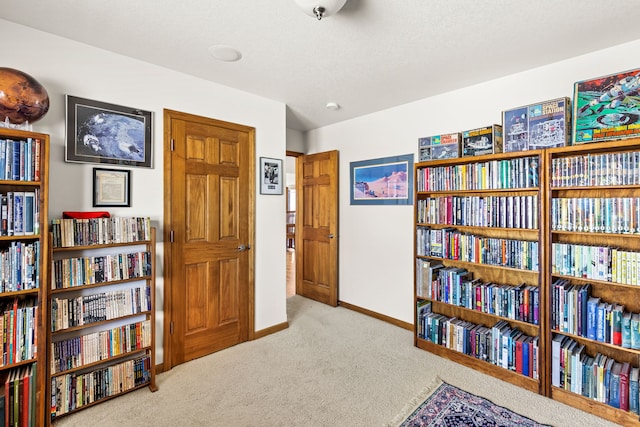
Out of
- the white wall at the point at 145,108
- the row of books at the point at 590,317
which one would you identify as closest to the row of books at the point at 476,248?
the row of books at the point at 590,317

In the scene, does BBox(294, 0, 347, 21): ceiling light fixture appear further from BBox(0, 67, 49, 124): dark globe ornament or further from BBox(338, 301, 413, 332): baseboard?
BBox(338, 301, 413, 332): baseboard

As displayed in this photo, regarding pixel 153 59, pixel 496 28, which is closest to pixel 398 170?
pixel 496 28

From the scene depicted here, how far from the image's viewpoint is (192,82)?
2719 mm

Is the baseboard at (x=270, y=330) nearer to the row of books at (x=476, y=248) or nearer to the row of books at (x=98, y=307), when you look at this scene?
the row of books at (x=98, y=307)

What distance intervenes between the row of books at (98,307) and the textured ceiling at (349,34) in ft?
5.80

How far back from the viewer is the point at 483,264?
2523 mm

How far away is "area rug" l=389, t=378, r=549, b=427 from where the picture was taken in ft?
6.27

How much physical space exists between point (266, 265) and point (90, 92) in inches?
82.0

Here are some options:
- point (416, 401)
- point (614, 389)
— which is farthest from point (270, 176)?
point (614, 389)

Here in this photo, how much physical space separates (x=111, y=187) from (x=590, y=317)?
11.4 ft

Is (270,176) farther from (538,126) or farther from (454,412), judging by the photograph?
(454,412)

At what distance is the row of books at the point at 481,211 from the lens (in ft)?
7.62

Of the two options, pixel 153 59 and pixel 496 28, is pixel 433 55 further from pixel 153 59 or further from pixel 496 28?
pixel 153 59

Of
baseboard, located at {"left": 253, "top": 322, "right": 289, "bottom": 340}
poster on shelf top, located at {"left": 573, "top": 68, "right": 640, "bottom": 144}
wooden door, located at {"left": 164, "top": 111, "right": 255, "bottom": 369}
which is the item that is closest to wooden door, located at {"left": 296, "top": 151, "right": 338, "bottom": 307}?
baseboard, located at {"left": 253, "top": 322, "right": 289, "bottom": 340}
